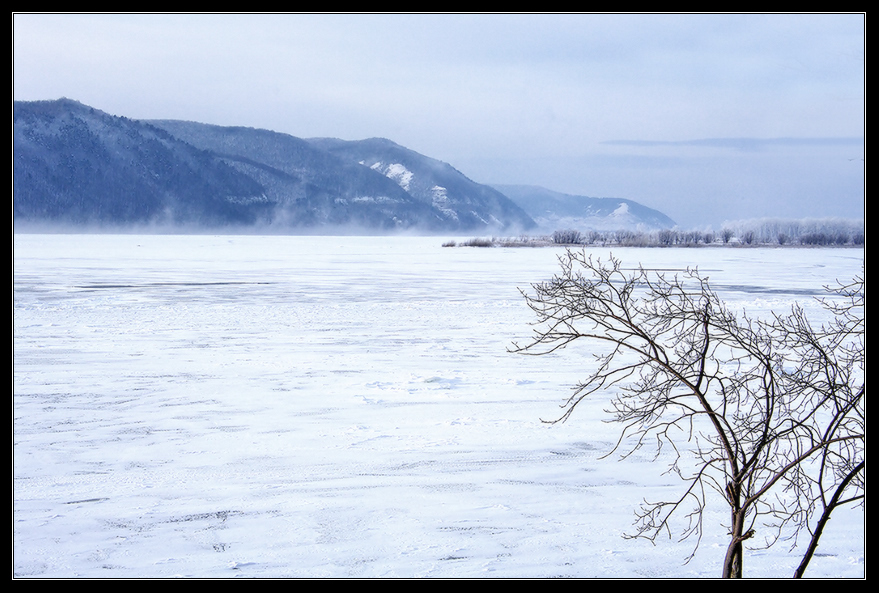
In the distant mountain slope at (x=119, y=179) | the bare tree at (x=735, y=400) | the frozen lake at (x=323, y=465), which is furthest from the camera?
the distant mountain slope at (x=119, y=179)

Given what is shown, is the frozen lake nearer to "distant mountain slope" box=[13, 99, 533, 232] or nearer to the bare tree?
the bare tree

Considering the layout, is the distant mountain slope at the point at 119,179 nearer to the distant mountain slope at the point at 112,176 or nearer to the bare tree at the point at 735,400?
the distant mountain slope at the point at 112,176

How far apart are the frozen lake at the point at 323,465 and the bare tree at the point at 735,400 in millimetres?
337

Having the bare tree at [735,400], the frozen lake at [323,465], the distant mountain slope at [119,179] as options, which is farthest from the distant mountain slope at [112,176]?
the bare tree at [735,400]

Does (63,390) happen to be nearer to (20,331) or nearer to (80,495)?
(80,495)

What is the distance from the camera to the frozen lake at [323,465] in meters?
4.46

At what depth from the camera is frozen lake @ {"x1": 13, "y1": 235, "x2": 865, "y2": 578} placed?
14.6 feet

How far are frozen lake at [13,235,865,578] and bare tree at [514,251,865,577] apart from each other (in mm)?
337

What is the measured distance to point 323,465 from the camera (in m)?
6.12

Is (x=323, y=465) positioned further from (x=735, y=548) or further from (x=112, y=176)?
(x=112, y=176)

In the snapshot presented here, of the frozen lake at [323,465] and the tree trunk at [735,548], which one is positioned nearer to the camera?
the tree trunk at [735,548]

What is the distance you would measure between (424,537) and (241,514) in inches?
48.0

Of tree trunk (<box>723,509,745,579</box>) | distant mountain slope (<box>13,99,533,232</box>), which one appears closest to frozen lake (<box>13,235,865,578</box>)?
Result: tree trunk (<box>723,509,745,579</box>)

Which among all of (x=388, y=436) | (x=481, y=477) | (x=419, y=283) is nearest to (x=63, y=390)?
(x=388, y=436)
